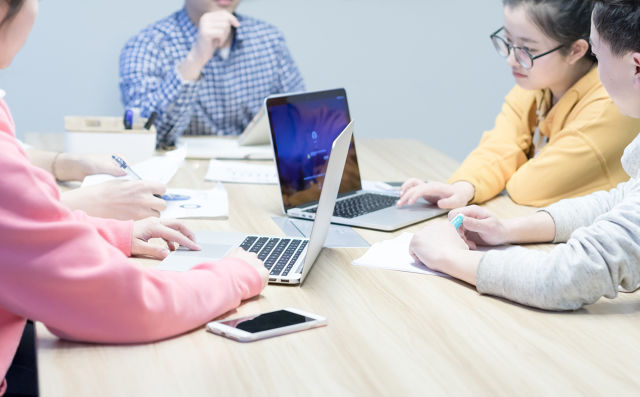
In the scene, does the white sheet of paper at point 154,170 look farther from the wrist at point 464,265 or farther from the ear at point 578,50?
the ear at point 578,50

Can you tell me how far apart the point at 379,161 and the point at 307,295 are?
1.04 m

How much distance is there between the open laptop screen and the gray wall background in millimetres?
1583

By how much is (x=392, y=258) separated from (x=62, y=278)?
58 centimetres

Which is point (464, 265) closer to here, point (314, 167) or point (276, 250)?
point (276, 250)

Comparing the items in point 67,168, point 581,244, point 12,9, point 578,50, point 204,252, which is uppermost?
point 12,9

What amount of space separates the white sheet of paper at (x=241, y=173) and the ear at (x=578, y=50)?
0.73 m

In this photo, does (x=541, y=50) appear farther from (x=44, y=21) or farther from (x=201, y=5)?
(x=44, y=21)

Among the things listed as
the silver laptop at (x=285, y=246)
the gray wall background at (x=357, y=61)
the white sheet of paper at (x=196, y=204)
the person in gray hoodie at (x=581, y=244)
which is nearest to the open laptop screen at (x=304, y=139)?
the white sheet of paper at (x=196, y=204)

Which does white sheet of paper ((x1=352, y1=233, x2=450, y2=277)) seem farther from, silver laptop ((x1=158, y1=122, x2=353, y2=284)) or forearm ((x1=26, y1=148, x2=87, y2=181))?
forearm ((x1=26, y1=148, x2=87, y2=181))

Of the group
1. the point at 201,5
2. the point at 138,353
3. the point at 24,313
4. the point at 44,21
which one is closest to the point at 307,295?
the point at 138,353

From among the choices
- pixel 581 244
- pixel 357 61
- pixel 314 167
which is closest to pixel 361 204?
pixel 314 167

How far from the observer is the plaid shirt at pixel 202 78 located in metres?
2.16

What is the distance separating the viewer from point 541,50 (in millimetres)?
1629

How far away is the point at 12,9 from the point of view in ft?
2.60
